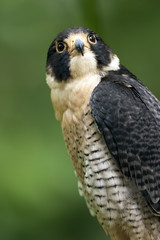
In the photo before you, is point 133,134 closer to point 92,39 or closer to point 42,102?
point 92,39

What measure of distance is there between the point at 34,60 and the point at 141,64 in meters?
1.37

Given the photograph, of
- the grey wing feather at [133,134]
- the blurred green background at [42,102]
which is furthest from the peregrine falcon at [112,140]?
the blurred green background at [42,102]

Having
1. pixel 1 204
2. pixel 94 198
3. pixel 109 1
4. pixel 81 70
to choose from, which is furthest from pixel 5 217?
pixel 109 1

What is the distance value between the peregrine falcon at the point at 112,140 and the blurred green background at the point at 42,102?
1.06 meters

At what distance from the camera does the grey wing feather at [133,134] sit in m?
4.10

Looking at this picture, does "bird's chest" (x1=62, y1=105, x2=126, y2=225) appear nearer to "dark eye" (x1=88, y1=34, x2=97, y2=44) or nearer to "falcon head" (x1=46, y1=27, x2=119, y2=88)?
"falcon head" (x1=46, y1=27, x2=119, y2=88)

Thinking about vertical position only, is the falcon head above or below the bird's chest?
above

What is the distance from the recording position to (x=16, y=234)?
5801mm

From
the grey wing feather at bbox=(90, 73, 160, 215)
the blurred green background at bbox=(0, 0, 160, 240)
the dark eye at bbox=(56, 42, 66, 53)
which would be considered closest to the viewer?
the grey wing feather at bbox=(90, 73, 160, 215)

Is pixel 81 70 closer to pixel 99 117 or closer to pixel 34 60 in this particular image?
pixel 99 117

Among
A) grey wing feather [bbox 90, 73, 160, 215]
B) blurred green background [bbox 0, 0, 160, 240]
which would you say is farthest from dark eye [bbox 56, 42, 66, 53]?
blurred green background [bbox 0, 0, 160, 240]

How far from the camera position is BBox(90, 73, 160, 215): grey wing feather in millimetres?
4102

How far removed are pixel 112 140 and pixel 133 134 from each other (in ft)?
0.59

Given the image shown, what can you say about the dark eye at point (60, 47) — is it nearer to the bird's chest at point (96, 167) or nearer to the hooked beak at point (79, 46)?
the hooked beak at point (79, 46)
